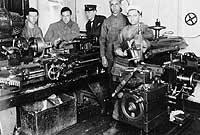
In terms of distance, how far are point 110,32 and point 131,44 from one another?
1.27 m

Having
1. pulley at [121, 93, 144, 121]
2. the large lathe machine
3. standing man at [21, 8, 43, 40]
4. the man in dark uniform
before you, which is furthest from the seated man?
standing man at [21, 8, 43, 40]

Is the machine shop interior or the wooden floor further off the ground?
the machine shop interior

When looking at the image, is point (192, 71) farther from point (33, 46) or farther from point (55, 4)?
point (55, 4)

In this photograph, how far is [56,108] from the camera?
→ 3.04 metres

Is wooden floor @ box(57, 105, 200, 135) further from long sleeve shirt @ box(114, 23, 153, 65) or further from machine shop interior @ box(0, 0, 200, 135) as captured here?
long sleeve shirt @ box(114, 23, 153, 65)

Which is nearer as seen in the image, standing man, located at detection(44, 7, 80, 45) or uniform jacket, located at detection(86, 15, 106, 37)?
standing man, located at detection(44, 7, 80, 45)

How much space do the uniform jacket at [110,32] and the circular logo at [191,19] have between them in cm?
105

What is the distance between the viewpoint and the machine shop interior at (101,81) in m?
2.80

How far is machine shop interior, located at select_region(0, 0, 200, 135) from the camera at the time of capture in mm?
2797

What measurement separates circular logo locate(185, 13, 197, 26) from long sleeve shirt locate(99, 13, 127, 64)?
3.50 feet

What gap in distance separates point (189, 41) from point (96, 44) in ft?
5.24

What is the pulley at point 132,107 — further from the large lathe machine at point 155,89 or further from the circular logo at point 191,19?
the circular logo at point 191,19

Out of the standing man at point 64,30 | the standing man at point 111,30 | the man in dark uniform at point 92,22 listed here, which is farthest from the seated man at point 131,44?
the standing man at point 64,30

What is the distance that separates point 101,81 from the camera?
154 inches
